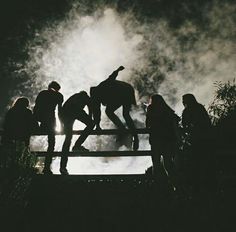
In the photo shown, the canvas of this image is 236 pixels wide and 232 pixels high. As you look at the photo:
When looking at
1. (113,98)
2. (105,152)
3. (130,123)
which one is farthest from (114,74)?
(105,152)

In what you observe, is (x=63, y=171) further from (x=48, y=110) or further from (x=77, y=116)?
(x=48, y=110)

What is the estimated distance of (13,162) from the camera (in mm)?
5266

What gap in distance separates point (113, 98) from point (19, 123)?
2.20 metres

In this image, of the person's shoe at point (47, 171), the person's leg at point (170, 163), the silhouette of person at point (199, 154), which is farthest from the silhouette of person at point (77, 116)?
the silhouette of person at point (199, 154)

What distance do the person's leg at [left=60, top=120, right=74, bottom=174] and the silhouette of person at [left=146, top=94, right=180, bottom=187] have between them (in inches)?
70.6

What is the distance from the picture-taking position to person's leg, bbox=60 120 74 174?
7.20 meters

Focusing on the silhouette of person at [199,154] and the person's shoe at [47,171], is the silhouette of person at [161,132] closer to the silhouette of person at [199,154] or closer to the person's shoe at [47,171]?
the silhouette of person at [199,154]

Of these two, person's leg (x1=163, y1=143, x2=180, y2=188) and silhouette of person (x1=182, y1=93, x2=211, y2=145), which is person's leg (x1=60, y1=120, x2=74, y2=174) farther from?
silhouette of person (x1=182, y1=93, x2=211, y2=145)

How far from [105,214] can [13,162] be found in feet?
5.89

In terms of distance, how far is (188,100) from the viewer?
6.93 meters

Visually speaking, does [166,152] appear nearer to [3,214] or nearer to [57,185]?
[57,185]

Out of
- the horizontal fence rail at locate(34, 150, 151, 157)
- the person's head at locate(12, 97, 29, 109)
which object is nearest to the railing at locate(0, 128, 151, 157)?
the horizontal fence rail at locate(34, 150, 151, 157)

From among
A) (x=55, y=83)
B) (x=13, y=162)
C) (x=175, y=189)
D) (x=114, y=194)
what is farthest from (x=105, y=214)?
(x=55, y=83)

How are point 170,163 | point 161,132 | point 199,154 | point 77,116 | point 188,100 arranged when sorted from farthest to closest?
point 77,116 < point 188,100 < point 161,132 < point 170,163 < point 199,154
